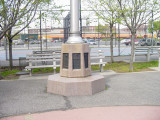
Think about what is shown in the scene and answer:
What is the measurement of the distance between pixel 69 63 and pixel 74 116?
2.33 meters

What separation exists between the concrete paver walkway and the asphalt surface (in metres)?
0.24

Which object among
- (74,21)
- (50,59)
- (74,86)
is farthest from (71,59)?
(50,59)

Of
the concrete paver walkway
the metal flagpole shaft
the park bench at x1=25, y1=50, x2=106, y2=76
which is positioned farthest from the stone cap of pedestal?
the park bench at x1=25, y1=50, x2=106, y2=76

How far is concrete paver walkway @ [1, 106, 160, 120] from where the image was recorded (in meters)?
4.45

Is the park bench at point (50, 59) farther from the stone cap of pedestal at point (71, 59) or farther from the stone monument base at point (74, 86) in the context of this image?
the stone monument base at point (74, 86)

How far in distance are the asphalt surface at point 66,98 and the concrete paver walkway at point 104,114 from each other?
0.78ft

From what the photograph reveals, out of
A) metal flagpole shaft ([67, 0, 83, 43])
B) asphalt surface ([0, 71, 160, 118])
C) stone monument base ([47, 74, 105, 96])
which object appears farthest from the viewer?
metal flagpole shaft ([67, 0, 83, 43])

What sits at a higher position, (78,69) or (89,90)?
(78,69)

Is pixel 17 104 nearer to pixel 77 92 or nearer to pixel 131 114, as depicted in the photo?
pixel 77 92

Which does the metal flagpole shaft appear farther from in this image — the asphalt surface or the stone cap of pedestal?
the asphalt surface

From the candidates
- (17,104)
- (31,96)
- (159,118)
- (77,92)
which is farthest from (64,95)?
(159,118)

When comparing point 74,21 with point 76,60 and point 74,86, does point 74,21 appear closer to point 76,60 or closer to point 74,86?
point 76,60

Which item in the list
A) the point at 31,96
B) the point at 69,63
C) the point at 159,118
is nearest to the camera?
the point at 159,118

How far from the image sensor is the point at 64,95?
6.12 m
